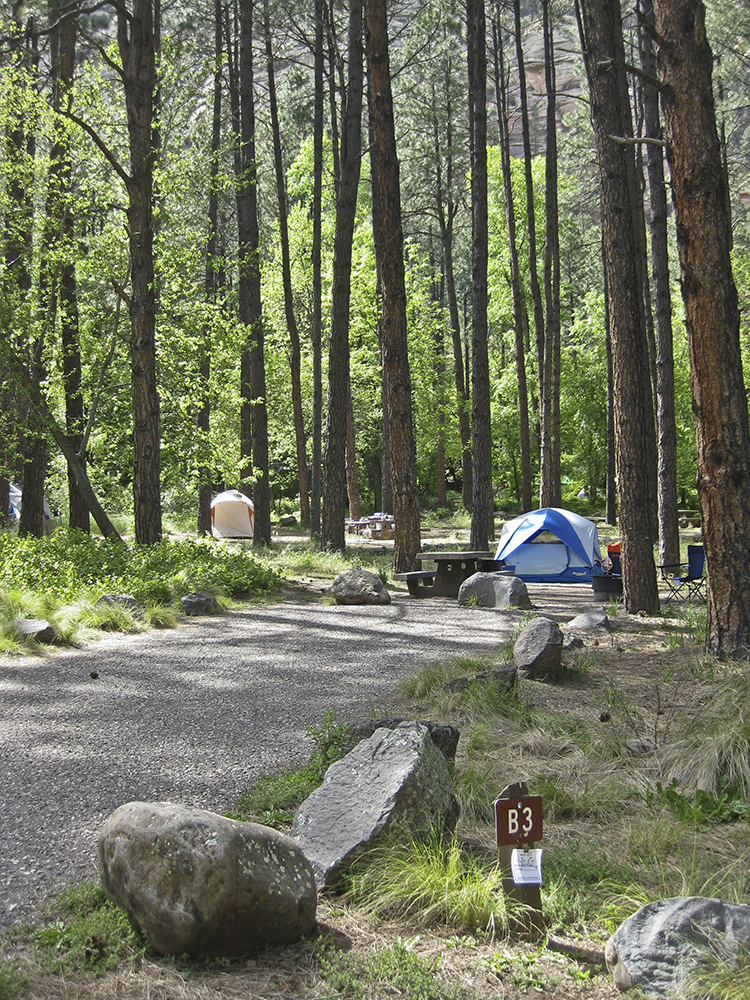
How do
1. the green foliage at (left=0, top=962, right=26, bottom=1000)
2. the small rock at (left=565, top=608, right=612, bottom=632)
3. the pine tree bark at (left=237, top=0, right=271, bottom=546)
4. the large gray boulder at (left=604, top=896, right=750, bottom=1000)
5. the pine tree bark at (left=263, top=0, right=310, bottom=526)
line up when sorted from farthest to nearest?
the pine tree bark at (left=263, top=0, right=310, bottom=526) < the pine tree bark at (left=237, top=0, right=271, bottom=546) < the small rock at (left=565, top=608, right=612, bottom=632) < the large gray boulder at (left=604, top=896, right=750, bottom=1000) < the green foliage at (left=0, top=962, right=26, bottom=1000)

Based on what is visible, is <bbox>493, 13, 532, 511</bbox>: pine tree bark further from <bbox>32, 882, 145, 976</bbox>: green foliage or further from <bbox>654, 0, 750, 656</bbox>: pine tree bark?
<bbox>32, 882, 145, 976</bbox>: green foliage

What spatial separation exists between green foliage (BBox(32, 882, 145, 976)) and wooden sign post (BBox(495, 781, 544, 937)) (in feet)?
4.12

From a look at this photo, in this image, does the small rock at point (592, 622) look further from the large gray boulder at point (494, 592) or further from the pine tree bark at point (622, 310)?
the large gray boulder at point (494, 592)

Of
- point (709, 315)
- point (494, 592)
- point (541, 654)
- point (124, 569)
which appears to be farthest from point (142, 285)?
point (541, 654)

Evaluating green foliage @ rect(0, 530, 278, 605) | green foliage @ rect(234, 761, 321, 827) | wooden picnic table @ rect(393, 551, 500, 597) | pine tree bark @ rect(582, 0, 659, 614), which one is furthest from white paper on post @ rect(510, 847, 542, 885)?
wooden picnic table @ rect(393, 551, 500, 597)

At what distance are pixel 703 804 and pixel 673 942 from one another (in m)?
1.34

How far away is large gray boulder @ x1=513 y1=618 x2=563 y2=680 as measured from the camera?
21.0 feet

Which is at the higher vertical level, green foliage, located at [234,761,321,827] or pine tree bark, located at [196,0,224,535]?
pine tree bark, located at [196,0,224,535]

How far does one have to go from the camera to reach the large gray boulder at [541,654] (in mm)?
6391

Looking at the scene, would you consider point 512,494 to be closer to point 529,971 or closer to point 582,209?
point 582,209

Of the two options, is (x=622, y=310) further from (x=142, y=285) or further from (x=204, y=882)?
(x=204, y=882)

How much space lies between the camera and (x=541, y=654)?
636cm

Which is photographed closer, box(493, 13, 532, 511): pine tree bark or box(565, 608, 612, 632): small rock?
box(565, 608, 612, 632): small rock

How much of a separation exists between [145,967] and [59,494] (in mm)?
24500
